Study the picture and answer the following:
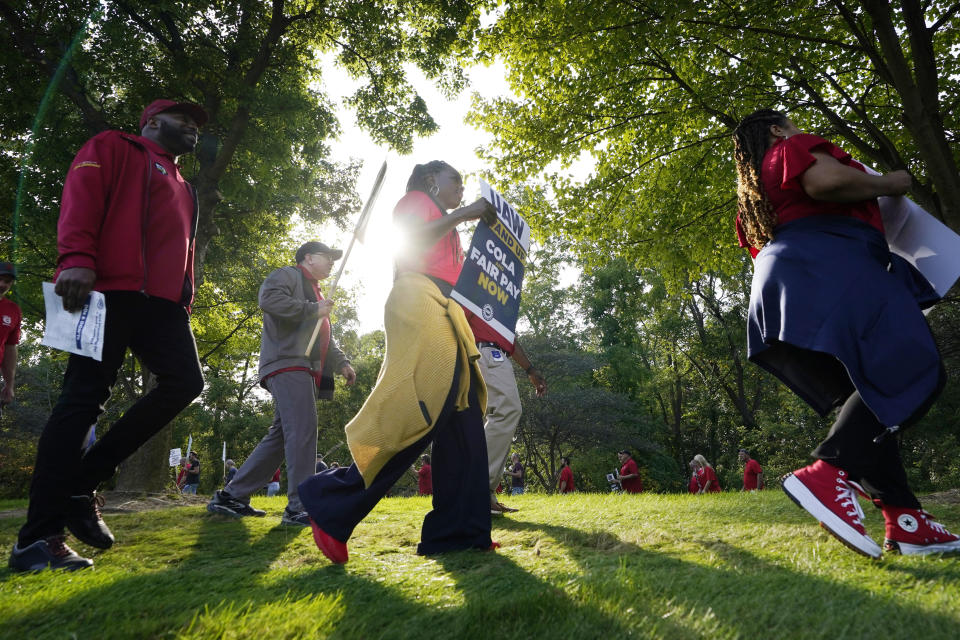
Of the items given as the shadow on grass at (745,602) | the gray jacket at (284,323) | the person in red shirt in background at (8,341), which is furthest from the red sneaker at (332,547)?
the person in red shirt in background at (8,341)

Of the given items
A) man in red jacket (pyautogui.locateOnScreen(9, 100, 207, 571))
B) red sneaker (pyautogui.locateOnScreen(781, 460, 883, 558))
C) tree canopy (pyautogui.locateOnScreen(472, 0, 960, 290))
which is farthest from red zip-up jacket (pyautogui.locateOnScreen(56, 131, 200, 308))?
tree canopy (pyautogui.locateOnScreen(472, 0, 960, 290))

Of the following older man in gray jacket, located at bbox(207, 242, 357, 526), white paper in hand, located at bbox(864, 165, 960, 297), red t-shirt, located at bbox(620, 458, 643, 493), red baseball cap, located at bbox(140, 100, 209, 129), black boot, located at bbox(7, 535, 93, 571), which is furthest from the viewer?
red t-shirt, located at bbox(620, 458, 643, 493)

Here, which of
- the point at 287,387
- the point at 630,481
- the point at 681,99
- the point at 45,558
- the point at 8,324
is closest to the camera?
the point at 45,558

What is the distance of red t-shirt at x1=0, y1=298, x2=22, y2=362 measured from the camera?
5676 mm

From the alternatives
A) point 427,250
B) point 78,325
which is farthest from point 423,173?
point 78,325

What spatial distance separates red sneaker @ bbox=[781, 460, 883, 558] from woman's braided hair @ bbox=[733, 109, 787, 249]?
3.56 ft

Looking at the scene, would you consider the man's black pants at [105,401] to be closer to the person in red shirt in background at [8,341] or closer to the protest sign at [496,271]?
the protest sign at [496,271]

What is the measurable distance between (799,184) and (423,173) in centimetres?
198

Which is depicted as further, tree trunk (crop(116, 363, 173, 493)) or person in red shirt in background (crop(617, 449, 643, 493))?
person in red shirt in background (crop(617, 449, 643, 493))

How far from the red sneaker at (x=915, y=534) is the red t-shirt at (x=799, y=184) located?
1.23 meters

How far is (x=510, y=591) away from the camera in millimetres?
1963

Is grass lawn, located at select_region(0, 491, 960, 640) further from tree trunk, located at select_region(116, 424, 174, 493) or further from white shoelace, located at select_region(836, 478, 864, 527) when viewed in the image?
tree trunk, located at select_region(116, 424, 174, 493)

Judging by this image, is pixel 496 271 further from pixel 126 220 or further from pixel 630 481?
pixel 630 481

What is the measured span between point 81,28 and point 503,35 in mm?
6502
